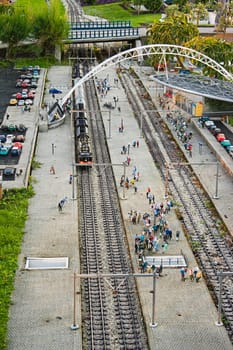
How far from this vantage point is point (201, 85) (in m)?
104

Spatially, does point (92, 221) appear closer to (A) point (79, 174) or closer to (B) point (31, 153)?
(A) point (79, 174)

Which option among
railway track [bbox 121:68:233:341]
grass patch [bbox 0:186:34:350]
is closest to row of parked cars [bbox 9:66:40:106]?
railway track [bbox 121:68:233:341]

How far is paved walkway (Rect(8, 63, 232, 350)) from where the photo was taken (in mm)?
45844

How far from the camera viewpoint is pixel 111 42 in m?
165

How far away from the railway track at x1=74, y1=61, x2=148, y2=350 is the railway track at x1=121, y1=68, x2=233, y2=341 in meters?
6.30

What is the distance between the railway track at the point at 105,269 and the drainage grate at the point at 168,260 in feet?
6.16

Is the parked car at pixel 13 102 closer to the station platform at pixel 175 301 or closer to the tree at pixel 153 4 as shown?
the station platform at pixel 175 301

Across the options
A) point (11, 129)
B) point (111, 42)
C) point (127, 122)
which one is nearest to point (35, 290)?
point (11, 129)

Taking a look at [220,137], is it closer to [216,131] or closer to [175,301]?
[216,131]

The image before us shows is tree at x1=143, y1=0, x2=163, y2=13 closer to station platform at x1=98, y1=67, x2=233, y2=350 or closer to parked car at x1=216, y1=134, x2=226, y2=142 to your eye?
parked car at x1=216, y1=134, x2=226, y2=142

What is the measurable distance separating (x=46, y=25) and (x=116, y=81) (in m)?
27.1

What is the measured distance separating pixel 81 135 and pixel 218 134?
1851cm

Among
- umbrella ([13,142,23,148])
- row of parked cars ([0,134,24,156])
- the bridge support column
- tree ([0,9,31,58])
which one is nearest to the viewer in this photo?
row of parked cars ([0,134,24,156])

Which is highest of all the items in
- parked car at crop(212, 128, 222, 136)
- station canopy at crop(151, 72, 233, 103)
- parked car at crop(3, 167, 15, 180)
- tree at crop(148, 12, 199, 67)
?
tree at crop(148, 12, 199, 67)
